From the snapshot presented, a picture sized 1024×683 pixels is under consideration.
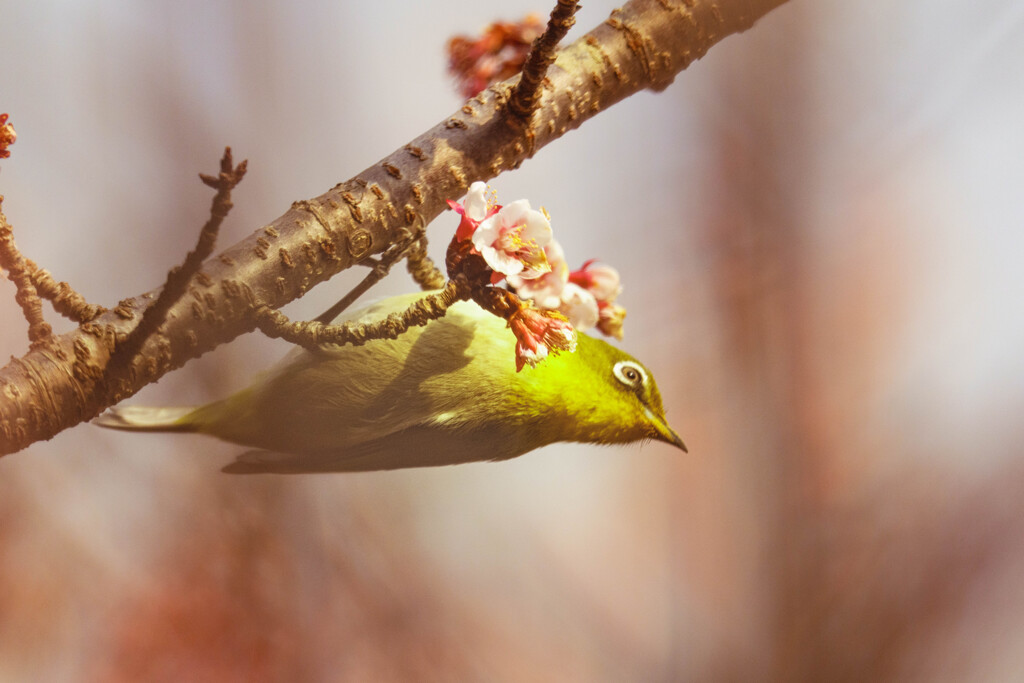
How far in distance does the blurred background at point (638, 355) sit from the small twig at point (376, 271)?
11 millimetres

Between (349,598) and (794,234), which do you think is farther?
(794,234)

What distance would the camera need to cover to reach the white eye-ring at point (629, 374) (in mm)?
477

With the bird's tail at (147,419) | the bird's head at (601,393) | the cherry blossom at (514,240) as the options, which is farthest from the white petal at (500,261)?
the bird's tail at (147,419)

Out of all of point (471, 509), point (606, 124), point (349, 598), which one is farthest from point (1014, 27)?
point (349, 598)

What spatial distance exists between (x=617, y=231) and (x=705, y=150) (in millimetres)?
160

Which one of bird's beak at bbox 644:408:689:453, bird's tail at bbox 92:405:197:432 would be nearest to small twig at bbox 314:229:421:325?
bird's tail at bbox 92:405:197:432

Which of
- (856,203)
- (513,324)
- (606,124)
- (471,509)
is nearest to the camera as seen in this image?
(513,324)

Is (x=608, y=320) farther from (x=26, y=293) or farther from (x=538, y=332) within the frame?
(x=26, y=293)

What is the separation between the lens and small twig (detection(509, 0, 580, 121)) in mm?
376

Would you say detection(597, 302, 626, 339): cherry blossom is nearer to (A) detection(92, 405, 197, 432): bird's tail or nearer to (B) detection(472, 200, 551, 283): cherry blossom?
(B) detection(472, 200, 551, 283): cherry blossom

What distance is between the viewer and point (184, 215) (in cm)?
43

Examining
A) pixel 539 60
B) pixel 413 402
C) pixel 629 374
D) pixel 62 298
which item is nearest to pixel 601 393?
pixel 629 374

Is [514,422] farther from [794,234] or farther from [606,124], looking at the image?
[794,234]

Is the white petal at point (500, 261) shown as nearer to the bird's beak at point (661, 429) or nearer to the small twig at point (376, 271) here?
the small twig at point (376, 271)
